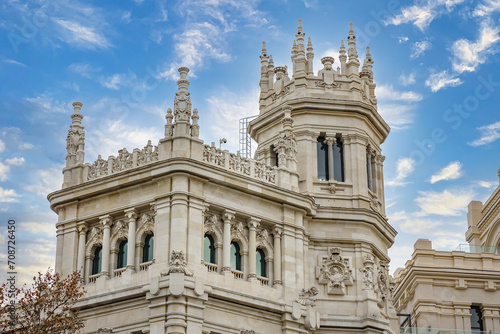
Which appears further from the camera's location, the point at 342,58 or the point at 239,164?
the point at 342,58

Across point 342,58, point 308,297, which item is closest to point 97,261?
point 308,297

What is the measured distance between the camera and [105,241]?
4806 centimetres

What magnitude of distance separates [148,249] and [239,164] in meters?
5.95

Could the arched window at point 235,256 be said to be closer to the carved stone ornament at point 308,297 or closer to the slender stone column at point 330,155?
the carved stone ornament at point 308,297

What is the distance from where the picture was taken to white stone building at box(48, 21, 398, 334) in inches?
1802

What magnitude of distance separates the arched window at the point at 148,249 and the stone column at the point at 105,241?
177cm

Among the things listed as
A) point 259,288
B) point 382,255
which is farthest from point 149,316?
point 382,255

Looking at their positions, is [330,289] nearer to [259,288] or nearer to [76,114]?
[259,288]

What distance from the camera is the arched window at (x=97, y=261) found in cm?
4856

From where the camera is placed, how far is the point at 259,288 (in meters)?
47.7

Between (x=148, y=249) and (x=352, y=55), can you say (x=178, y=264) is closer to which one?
(x=148, y=249)

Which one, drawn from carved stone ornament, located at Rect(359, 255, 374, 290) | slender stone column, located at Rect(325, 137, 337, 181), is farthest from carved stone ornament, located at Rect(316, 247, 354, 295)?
slender stone column, located at Rect(325, 137, 337, 181)

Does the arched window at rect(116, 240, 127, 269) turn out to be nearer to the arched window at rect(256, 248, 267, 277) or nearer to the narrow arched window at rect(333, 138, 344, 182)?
the arched window at rect(256, 248, 267, 277)

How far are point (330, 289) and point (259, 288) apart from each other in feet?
16.1
